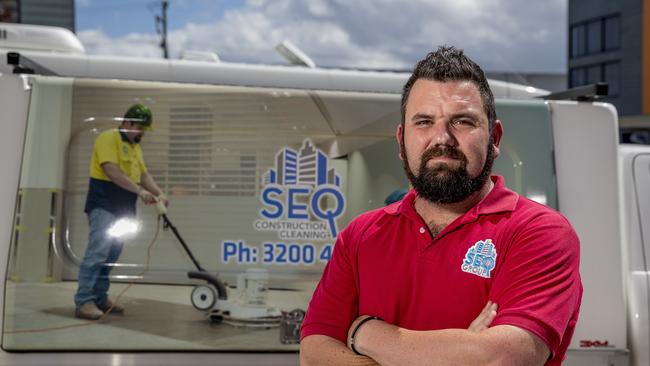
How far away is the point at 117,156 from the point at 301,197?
94cm

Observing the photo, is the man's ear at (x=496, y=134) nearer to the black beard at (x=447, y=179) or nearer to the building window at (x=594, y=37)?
the black beard at (x=447, y=179)

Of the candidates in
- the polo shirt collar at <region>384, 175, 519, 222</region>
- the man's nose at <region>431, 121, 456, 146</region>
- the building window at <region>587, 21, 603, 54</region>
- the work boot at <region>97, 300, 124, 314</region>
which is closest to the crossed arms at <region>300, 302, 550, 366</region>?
the polo shirt collar at <region>384, 175, 519, 222</region>

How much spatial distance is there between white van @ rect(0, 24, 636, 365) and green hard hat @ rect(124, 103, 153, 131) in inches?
1.3

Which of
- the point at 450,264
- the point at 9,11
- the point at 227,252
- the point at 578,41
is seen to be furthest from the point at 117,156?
the point at 578,41

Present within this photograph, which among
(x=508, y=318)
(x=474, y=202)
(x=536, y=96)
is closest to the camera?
(x=508, y=318)

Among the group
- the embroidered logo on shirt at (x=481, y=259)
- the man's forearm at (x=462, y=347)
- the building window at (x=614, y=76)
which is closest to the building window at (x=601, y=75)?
the building window at (x=614, y=76)

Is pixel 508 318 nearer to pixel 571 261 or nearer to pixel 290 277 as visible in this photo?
pixel 571 261

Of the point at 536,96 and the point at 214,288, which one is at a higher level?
the point at 536,96

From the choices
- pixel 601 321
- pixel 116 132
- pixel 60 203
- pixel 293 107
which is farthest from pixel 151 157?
pixel 601 321

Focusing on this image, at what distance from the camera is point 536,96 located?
15.9 feet

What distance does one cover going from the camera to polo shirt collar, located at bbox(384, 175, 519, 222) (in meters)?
2.02

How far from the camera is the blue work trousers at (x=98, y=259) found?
3848 millimetres

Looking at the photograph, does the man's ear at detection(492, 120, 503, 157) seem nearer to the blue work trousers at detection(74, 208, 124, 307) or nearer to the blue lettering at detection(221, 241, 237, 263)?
the blue lettering at detection(221, 241, 237, 263)

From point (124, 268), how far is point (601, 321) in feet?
8.04
